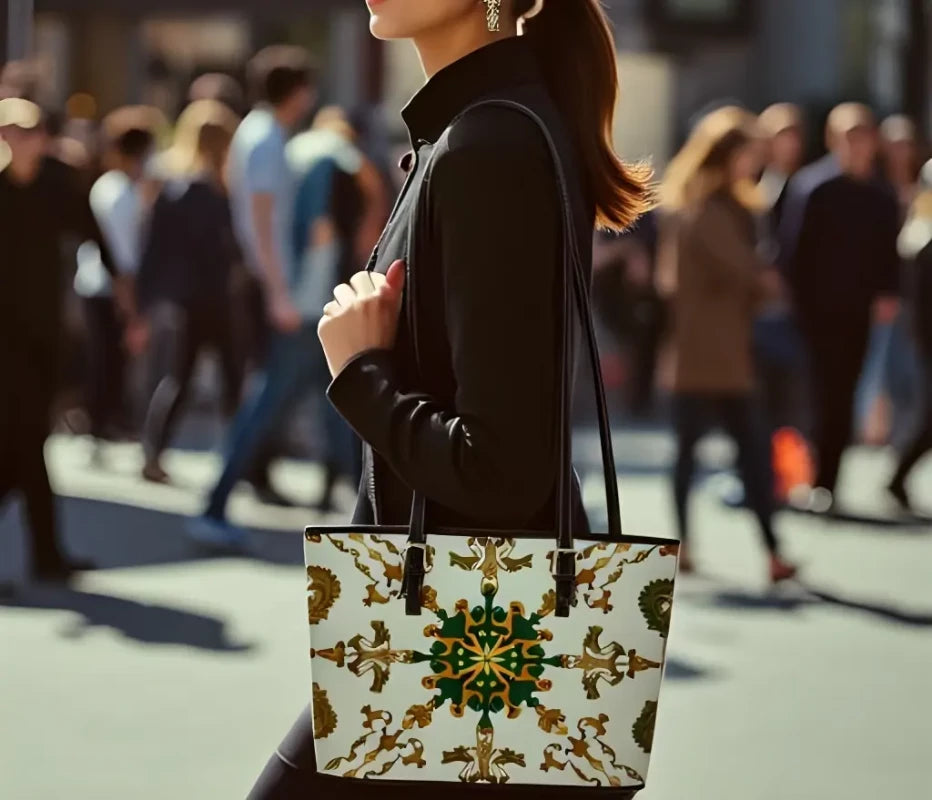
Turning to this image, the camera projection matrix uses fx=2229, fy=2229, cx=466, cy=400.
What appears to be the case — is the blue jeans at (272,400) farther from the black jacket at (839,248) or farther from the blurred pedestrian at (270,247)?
the black jacket at (839,248)

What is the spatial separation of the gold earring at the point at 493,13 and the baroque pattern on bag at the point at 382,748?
83cm

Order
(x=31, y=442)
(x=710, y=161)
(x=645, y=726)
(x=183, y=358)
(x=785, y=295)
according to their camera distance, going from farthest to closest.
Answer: (x=183, y=358) → (x=785, y=295) → (x=710, y=161) → (x=31, y=442) → (x=645, y=726)

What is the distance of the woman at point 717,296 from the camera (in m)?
8.82

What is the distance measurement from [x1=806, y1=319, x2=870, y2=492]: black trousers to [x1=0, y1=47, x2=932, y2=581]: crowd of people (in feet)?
0.04

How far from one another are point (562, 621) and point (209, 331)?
10056mm

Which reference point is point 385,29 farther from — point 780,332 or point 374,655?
point 780,332

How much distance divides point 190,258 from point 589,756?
1001 cm

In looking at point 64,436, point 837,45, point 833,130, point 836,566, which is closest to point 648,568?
point 836,566

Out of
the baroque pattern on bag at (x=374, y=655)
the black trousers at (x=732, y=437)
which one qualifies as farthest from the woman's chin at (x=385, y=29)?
the black trousers at (x=732, y=437)

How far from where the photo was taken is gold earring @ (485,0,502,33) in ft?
8.76

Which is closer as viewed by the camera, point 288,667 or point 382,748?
point 382,748

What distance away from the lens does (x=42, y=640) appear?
7.12m

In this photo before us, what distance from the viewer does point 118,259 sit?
1353 centimetres

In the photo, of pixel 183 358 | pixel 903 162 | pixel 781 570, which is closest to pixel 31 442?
pixel 781 570
